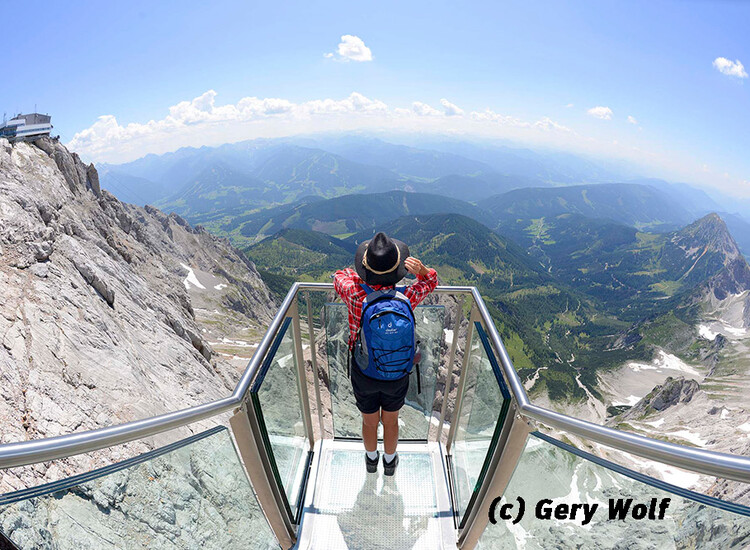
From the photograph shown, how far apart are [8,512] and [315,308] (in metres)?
3.41

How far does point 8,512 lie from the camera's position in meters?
1.57

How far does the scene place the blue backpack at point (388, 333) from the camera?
351 cm

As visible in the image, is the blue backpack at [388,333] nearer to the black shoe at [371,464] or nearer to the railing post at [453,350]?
the railing post at [453,350]

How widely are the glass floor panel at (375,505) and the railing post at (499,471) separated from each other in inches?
24.8

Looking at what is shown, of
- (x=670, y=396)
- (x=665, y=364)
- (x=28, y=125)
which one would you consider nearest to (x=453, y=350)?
(x=28, y=125)

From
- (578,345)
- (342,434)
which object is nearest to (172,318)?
(342,434)

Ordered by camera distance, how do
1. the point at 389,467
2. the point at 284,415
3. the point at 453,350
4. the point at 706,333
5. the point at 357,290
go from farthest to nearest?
the point at 706,333
the point at 453,350
the point at 389,467
the point at 284,415
the point at 357,290

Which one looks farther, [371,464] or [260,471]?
[371,464]

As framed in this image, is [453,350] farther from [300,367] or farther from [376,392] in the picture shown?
[300,367]

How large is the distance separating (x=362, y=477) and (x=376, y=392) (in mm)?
1708

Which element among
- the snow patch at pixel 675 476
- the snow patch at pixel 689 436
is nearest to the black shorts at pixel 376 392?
the snow patch at pixel 675 476

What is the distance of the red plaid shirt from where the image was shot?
3727 mm

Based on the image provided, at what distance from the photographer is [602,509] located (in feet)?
7.42

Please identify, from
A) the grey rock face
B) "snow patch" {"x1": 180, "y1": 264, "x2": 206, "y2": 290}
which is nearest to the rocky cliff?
"snow patch" {"x1": 180, "y1": 264, "x2": 206, "y2": 290}
